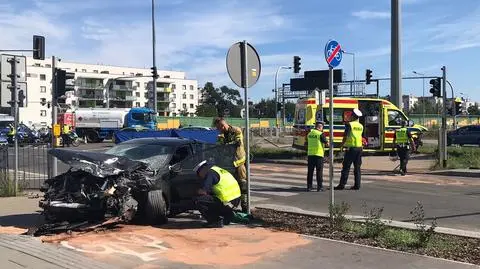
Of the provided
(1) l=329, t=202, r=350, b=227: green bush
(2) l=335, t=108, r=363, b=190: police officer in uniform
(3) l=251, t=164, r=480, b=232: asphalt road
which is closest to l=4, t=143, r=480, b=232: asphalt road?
(3) l=251, t=164, r=480, b=232: asphalt road

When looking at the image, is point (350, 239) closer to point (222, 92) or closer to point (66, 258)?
point (66, 258)

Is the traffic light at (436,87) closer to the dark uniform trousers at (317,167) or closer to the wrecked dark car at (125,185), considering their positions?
the dark uniform trousers at (317,167)

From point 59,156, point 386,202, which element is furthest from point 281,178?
point 59,156

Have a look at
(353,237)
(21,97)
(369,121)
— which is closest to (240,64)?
(353,237)

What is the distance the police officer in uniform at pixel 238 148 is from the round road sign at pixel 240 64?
117cm

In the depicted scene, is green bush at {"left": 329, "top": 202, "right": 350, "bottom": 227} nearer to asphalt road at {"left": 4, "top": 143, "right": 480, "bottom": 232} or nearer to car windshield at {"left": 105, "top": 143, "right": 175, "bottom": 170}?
asphalt road at {"left": 4, "top": 143, "right": 480, "bottom": 232}

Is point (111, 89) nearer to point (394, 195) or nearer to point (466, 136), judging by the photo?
point (466, 136)

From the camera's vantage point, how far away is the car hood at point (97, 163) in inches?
329

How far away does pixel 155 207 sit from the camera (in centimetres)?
898

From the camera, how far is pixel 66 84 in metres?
12.7

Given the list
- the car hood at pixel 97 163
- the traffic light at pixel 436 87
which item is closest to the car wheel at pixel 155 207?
the car hood at pixel 97 163

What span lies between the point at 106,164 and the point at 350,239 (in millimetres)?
3761

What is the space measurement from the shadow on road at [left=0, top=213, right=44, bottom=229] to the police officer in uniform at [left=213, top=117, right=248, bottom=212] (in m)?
3.46

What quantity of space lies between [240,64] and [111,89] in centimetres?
13517
